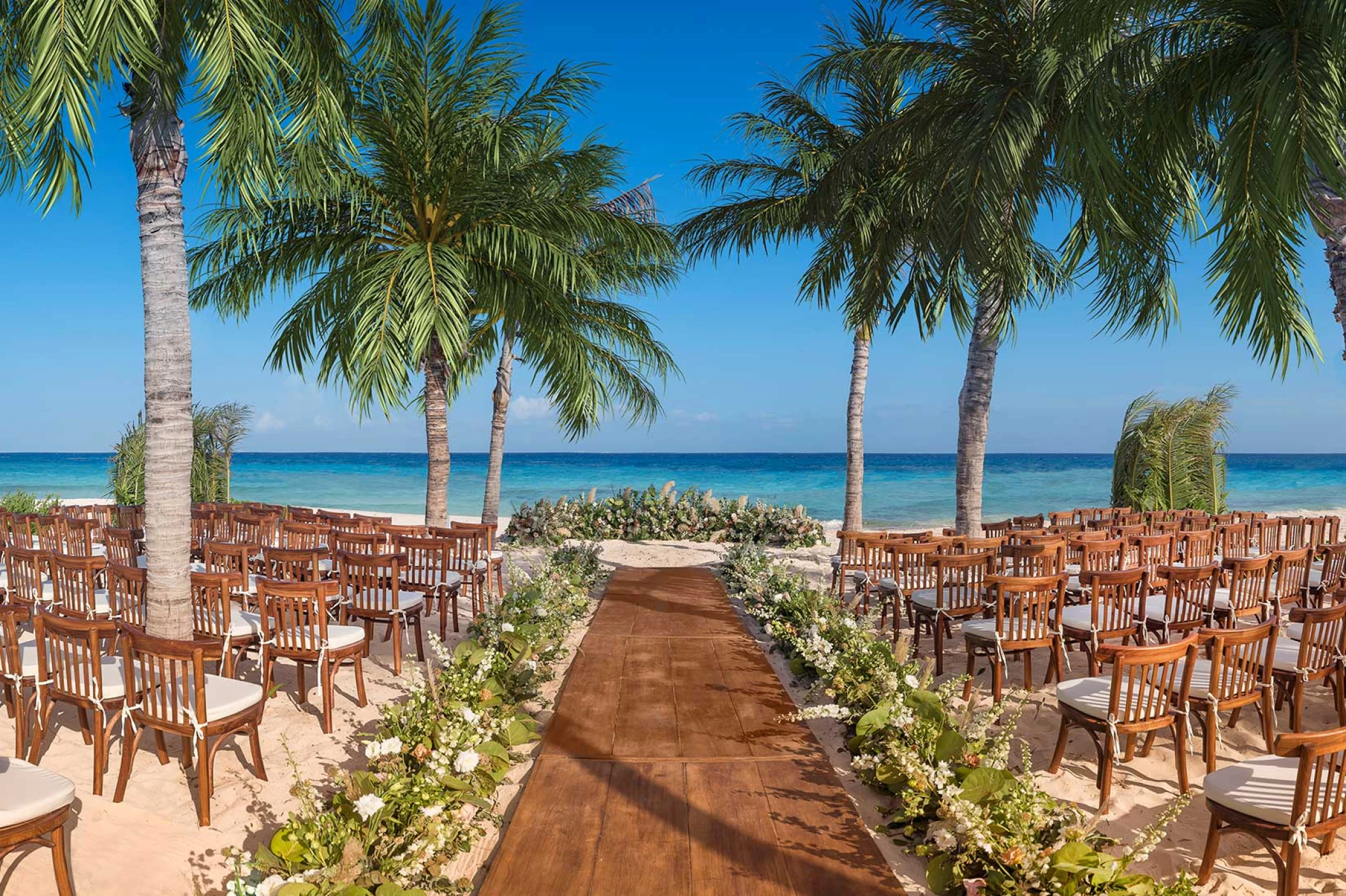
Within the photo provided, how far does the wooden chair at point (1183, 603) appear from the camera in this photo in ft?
16.5

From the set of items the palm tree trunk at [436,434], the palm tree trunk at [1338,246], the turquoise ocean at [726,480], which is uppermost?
the palm tree trunk at [1338,246]

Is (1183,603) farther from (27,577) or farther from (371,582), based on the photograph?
(27,577)

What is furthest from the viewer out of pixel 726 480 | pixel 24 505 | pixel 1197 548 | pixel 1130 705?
pixel 726 480

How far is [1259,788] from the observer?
284 cm

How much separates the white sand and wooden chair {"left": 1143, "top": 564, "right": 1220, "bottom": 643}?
700 mm

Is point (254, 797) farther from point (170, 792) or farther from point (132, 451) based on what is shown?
point (132, 451)

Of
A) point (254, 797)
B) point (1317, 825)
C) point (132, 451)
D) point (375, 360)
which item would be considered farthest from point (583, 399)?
point (132, 451)

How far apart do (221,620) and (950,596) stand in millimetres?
5292

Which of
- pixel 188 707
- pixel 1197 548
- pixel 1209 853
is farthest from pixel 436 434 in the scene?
pixel 1209 853

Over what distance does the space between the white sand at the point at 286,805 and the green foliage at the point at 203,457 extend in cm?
1072

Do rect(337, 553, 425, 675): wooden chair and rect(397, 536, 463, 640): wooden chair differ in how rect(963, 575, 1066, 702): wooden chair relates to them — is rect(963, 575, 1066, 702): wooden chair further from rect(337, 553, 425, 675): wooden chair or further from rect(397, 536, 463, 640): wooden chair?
rect(397, 536, 463, 640): wooden chair

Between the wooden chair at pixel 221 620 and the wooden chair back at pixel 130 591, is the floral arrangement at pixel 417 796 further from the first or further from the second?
the wooden chair back at pixel 130 591

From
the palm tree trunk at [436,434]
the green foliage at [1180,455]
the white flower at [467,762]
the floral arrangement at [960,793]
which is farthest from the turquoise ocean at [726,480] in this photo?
the white flower at [467,762]

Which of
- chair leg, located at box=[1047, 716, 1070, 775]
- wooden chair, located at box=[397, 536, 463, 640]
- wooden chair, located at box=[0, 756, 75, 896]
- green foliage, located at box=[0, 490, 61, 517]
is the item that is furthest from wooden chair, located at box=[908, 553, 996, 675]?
green foliage, located at box=[0, 490, 61, 517]
